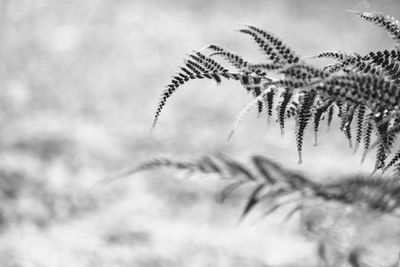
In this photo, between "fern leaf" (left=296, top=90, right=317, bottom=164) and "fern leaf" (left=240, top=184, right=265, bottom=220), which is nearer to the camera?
"fern leaf" (left=240, top=184, right=265, bottom=220)

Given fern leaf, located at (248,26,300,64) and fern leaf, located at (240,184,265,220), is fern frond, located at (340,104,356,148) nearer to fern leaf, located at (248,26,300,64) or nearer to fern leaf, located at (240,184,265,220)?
fern leaf, located at (248,26,300,64)

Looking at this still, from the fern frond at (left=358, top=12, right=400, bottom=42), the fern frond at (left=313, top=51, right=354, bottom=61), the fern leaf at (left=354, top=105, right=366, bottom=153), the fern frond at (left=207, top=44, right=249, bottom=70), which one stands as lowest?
the fern leaf at (left=354, top=105, right=366, bottom=153)

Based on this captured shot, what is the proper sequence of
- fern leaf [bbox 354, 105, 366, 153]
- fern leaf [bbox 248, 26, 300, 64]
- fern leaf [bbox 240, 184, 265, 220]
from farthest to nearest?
fern leaf [bbox 354, 105, 366, 153], fern leaf [bbox 248, 26, 300, 64], fern leaf [bbox 240, 184, 265, 220]

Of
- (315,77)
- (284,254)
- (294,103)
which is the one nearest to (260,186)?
(315,77)

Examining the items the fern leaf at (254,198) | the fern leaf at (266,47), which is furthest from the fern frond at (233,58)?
the fern leaf at (254,198)

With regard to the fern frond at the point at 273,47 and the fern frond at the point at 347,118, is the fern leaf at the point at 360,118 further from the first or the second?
the fern frond at the point at 273,47

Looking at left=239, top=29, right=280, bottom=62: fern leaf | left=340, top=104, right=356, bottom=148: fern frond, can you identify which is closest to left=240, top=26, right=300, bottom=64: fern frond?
left=239, top=29, right=280, bottom=62: fern leaf

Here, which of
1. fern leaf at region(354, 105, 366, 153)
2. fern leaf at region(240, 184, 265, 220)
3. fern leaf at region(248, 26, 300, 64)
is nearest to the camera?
fern leaf at region(240, 184, 265, 220)

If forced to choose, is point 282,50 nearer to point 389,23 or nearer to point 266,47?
point 266,47

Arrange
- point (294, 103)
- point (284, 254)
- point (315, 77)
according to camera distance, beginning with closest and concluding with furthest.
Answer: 1. point (315, 77)
2. point (294, 103)
3. point (284, 254)

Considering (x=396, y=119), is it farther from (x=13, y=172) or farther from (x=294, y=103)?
(x=13, y=172)

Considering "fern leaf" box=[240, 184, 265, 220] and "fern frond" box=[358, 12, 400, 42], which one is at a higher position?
"fern frond" box=[358, 12, 400, 42]
